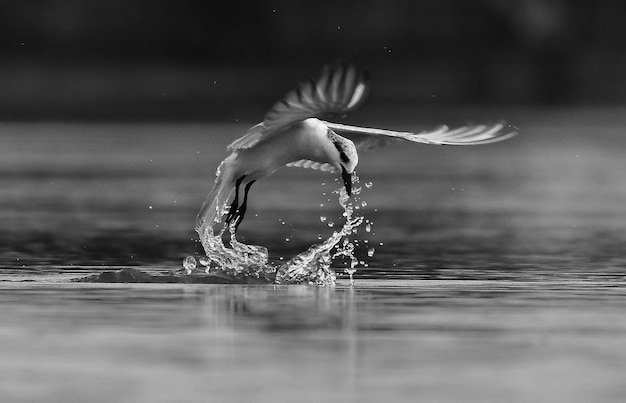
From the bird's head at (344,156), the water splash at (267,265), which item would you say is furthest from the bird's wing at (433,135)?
the water splash at (267,265)

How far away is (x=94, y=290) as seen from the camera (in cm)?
1399

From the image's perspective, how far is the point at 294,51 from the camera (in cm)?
7444

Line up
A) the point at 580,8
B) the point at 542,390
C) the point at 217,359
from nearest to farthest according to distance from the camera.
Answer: the point at 542,390
the point at 217,359
the point at 580,8

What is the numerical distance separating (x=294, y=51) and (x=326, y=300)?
201 feet

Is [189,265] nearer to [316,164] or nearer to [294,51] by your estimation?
[316,164]

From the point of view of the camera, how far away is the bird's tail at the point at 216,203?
53.6 feet

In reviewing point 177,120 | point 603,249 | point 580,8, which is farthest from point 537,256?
point 580,8

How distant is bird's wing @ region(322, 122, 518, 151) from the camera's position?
16.5 metres

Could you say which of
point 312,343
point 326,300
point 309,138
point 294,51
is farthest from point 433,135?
point 294,51

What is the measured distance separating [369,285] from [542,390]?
Answer: 5568 millimetres

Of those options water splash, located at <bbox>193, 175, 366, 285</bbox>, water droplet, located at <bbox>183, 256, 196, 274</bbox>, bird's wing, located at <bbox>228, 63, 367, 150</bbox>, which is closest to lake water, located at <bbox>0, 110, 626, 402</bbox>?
water splash, located at <bbox>193, 175, 366, 285</bbox>

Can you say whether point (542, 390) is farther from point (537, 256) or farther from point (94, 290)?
point (537, 256)

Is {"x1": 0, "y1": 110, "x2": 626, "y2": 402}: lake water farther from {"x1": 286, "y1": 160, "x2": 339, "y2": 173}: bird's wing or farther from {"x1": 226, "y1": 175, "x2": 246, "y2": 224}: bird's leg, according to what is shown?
{"x1": 286, "y1": 160, "x2": 339, "y2": 173}: bird's wing

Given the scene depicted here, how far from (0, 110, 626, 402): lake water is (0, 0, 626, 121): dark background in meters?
34.5
